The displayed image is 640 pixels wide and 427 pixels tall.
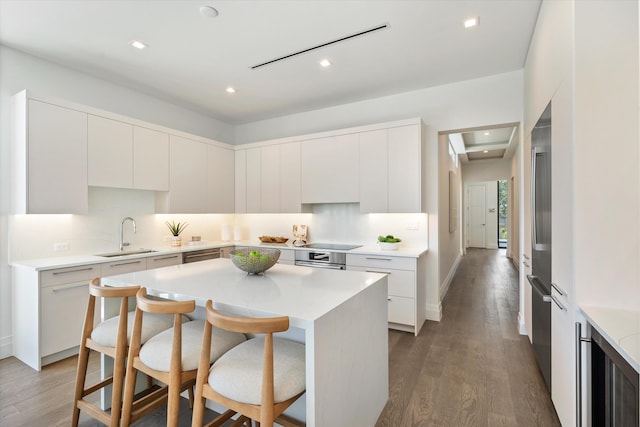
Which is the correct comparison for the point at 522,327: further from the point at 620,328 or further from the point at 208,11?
the point at 208,11

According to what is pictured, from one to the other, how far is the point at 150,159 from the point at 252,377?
134 inches

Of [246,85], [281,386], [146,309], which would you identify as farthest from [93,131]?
[281,386]

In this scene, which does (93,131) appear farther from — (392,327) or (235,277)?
(392,327)

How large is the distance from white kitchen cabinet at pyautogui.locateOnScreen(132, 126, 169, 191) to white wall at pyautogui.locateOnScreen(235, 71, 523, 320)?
7.63 feet

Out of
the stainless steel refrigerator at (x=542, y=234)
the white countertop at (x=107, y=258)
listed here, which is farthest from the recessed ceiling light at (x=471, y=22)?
the white countertop at (x=107, y=258)

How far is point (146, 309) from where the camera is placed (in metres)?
1.45

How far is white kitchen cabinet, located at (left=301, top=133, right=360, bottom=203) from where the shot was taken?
4.06 metres

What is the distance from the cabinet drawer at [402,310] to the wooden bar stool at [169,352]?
2206 millimetres

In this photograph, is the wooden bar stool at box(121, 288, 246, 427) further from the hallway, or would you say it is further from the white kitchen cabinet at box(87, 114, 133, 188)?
the white kitchen cabinet at box(87, 114, 133, 188)

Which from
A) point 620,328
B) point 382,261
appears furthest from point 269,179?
point 620,328

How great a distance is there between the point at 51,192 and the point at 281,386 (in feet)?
10.0

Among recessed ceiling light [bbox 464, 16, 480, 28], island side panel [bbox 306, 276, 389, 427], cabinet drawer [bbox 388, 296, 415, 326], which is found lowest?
cabinet drawer [bbox 388, 296, 415, 326]

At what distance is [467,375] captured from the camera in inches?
101

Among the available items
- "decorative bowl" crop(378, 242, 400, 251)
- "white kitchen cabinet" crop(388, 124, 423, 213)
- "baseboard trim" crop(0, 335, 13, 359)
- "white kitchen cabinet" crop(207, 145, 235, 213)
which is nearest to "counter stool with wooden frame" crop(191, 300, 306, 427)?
"decorative bowl" crop(378, 242, 400, 251)
